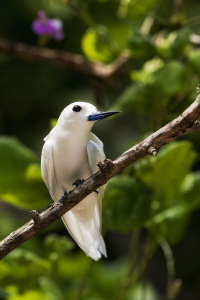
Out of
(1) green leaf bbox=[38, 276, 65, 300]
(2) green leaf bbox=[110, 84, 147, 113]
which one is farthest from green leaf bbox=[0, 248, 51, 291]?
(2) green leaf bbox=[110, 84, 147, 113]

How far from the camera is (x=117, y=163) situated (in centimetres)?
69

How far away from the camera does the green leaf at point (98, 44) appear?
1320 millimetres

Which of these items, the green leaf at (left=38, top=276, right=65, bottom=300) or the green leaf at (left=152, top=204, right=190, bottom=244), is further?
the green leaf at (left=38, top=276, right=65, bottom=300)

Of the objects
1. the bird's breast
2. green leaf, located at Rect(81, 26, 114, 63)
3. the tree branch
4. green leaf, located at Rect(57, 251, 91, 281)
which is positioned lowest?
the bird's breast

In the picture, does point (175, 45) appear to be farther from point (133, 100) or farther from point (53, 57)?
point (53, 57)

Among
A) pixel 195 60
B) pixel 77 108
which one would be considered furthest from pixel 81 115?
pixel 195 60

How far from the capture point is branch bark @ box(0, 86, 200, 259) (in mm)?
661

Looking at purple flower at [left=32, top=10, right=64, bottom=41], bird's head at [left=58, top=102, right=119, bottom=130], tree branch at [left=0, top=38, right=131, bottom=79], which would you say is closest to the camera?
bird's head at [left=58, top=102, right=119, bottom=130]

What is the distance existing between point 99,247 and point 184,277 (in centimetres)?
117

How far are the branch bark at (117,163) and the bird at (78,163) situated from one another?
14cm

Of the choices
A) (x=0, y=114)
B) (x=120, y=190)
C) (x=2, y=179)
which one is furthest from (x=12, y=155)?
(x=0, y=114)

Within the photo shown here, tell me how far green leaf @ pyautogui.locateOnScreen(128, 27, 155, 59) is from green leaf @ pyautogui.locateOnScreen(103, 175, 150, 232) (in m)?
0.37

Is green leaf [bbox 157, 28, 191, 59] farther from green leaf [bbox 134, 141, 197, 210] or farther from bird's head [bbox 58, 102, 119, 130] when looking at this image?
bird's head [bbox 58, 102, 119, 130]

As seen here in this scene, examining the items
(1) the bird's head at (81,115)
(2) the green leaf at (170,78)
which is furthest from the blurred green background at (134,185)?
(1) the bird's head at (81,115)
